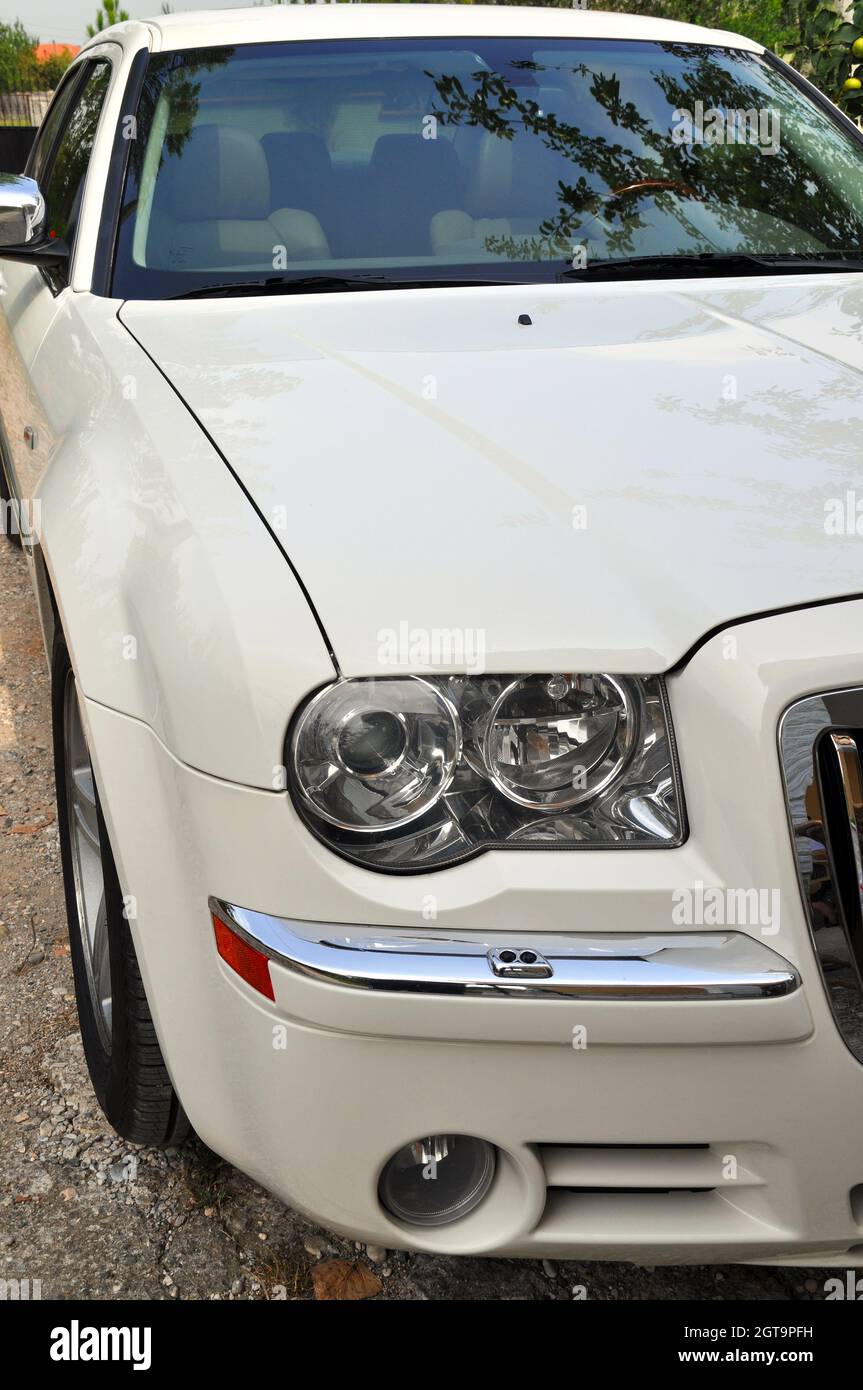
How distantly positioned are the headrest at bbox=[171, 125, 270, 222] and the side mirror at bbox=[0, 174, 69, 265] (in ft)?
0.94

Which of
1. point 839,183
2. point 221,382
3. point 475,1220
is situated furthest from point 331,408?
point 839,183

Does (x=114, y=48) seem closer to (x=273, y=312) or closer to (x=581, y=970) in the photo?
(x=273, y=312)

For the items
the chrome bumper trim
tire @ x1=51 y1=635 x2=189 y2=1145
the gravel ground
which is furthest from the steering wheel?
the gravel ground

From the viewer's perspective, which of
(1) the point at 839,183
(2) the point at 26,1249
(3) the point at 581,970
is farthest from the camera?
(1) the point at 839,183

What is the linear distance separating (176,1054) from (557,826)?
0.55 m

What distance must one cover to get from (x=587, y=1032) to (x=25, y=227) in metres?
2.20

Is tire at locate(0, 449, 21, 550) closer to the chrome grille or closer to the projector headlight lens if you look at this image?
the projector headlight lens

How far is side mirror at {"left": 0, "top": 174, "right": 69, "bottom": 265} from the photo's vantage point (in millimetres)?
2555

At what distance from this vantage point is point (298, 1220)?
1.90 m

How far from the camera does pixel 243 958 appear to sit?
1371 millimetres

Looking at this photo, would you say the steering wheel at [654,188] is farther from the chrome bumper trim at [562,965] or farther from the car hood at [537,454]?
the chrome bumper trim at [562,965]

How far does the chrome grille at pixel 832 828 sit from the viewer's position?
1.31 metres

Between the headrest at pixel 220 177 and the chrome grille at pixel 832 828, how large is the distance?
5.56 feet
